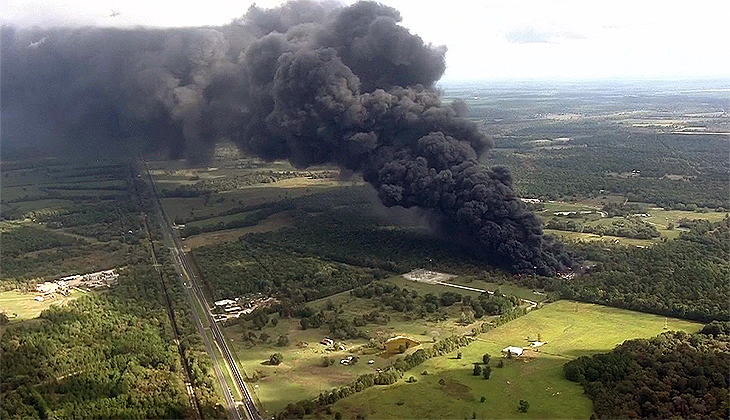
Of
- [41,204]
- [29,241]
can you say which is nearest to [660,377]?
[29,241]

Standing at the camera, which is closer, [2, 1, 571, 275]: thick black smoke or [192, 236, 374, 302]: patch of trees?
[192, 236, 374, 302]: patch of trees

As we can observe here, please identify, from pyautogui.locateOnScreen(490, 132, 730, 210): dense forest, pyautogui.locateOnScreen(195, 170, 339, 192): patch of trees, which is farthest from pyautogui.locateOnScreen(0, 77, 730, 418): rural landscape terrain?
pyautogui.locateOnScreen(195, 170, 339, 192): patch of trees

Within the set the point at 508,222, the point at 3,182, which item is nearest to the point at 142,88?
the point at 3,182

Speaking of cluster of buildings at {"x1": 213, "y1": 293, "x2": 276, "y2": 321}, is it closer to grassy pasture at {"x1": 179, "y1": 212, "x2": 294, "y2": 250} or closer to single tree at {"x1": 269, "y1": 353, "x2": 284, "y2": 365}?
single tree at {"x1": 269, "y1": 353, "x2": 284, "y2": 365}

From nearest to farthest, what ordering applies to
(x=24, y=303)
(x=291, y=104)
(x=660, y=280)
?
(x=24, y=303), (x=660, y=280), (x=291, y=104)

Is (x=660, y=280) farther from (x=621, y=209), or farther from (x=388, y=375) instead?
(x=621, y=209)
